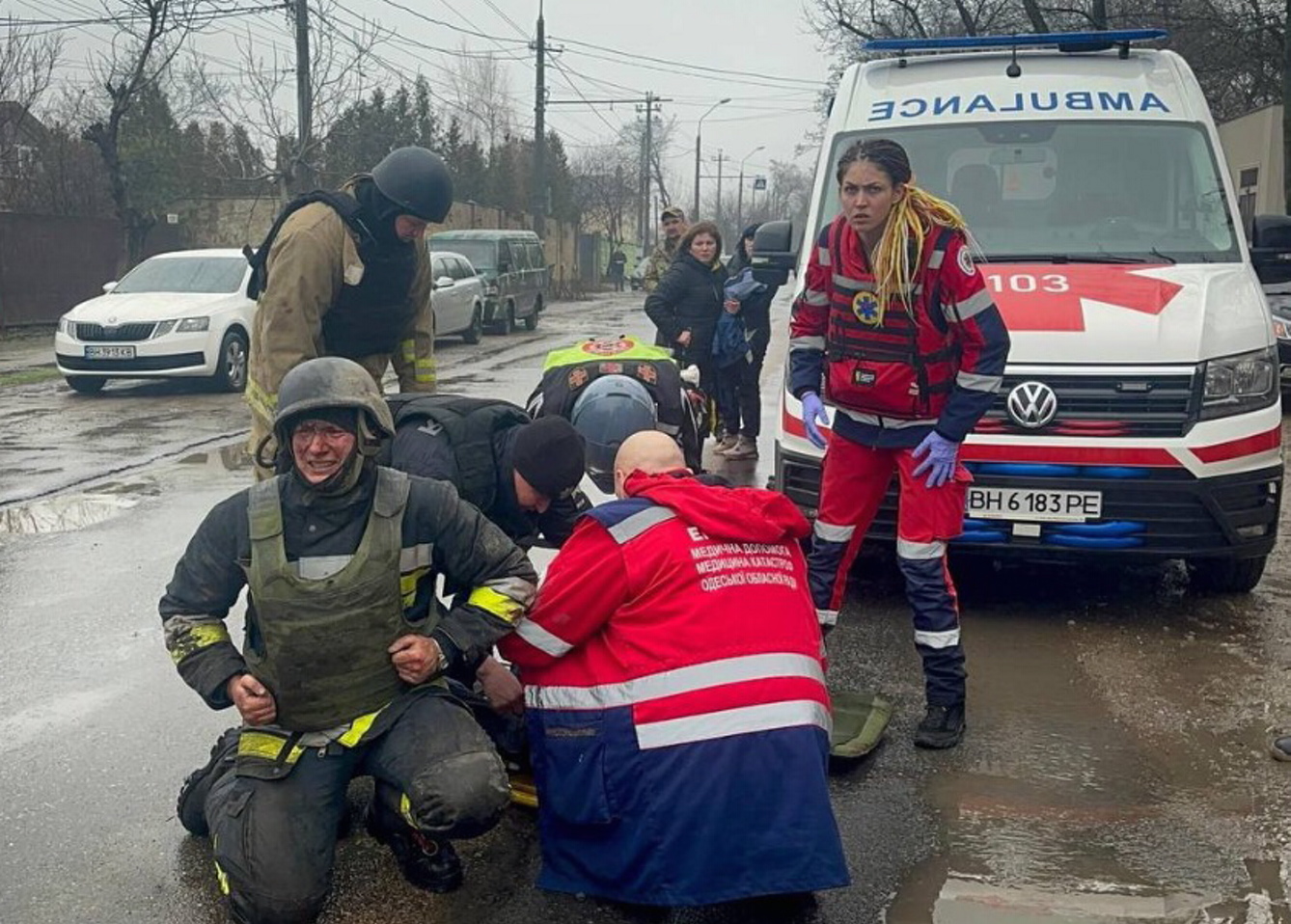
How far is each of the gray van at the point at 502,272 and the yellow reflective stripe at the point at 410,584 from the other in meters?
20.4

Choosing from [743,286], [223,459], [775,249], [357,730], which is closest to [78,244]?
[223,459]

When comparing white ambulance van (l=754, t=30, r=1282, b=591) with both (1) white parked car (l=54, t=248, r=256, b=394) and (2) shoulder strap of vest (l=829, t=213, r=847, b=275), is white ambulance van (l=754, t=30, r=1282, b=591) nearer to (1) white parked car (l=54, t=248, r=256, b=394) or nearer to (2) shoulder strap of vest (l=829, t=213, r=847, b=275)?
(2) shoulder strap of vest (l=829, t=213, r=847, b=275)

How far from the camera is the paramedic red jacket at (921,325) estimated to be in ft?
13.6

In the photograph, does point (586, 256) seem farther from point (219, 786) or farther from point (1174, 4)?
point (219, 786)

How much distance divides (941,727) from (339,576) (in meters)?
2.12

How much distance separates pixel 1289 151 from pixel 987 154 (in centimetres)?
1409

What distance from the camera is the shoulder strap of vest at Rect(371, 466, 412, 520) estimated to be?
3.21 metres

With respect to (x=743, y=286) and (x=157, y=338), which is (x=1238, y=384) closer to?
(x=743, y=286)

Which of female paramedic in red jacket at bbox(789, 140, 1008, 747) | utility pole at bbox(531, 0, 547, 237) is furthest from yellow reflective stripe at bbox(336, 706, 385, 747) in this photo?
utility pole at bbox(531, 0, 547, 237)

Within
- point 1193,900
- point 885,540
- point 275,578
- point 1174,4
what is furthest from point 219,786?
point 1174,4

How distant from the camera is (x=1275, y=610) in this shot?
18.8ft

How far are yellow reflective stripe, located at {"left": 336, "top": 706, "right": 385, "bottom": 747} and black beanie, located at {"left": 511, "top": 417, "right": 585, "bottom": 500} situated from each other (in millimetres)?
752

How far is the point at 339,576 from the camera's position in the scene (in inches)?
123

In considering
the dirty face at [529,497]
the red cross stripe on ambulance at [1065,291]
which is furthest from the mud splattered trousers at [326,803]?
the red cross stripe on ambulance at [1065,291]
